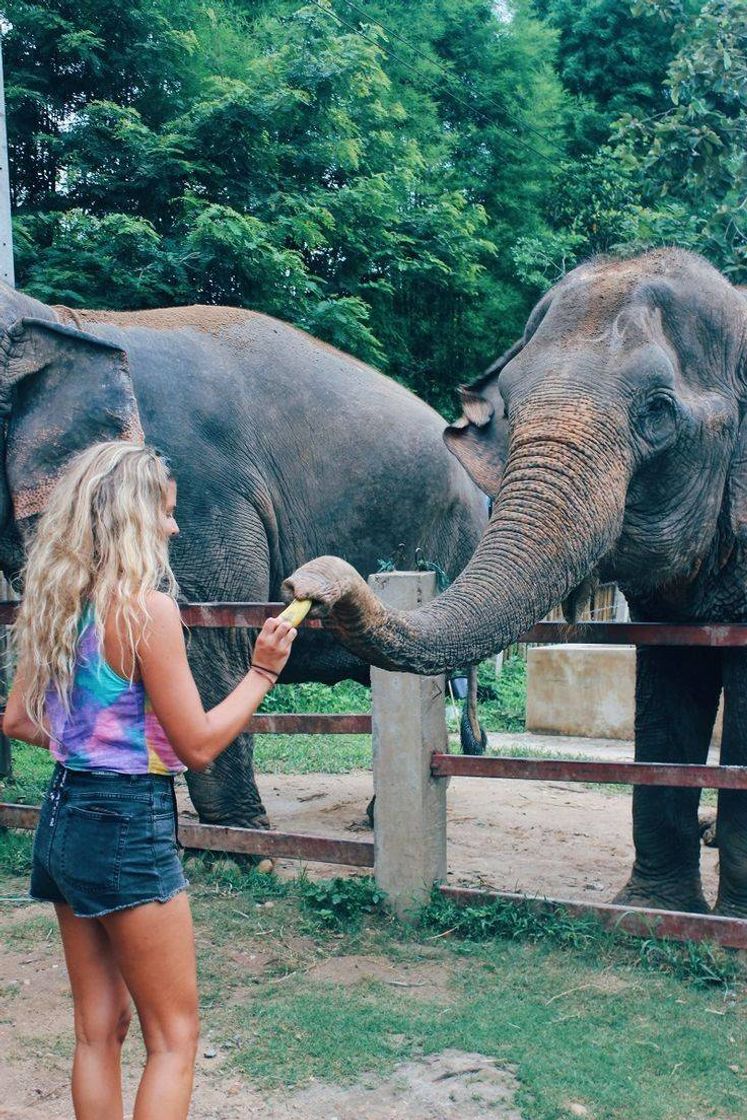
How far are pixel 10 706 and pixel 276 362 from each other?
12.0 feet

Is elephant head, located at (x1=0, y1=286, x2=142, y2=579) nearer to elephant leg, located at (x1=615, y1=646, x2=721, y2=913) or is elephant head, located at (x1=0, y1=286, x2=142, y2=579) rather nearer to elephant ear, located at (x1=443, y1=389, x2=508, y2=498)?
elephant ear, located at (x1=443, y1=389, x2=508, y2=498)

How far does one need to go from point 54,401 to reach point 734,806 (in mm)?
3056

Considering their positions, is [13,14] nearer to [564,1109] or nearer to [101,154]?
[101,154]

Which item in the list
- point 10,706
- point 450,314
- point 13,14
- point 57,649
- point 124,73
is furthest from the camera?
point 450,314

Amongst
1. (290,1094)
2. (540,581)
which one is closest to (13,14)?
(540,581)

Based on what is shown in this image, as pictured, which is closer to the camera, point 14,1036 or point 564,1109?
point 564,1109

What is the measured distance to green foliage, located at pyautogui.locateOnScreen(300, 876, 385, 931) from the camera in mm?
4711

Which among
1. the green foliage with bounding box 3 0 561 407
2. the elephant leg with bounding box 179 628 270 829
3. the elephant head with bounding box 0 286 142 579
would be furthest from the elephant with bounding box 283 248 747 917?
the green foliage with bounding box 3 0 561 407

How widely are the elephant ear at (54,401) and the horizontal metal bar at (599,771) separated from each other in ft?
6.04

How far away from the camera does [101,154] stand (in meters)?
12.2

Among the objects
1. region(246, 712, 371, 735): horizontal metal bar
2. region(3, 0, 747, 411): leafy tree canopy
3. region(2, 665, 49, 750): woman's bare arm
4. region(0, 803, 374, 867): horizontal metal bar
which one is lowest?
region(0, 803, 374, 867): horizontal metal bar

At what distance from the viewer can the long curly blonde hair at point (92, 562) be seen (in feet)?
8.39

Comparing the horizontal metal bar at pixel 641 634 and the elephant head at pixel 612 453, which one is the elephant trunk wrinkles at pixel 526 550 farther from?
the horizontal metal bar at pixel 641 634

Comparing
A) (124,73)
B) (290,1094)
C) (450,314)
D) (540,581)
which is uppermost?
(124,73)
